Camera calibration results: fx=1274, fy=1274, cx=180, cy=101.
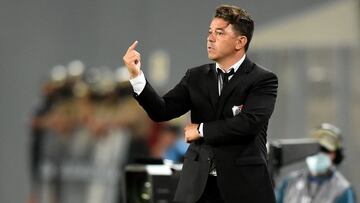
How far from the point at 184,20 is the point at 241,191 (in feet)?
35.3

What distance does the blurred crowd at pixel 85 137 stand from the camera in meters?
→ 13.6

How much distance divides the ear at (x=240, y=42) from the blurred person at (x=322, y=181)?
2.80 meters

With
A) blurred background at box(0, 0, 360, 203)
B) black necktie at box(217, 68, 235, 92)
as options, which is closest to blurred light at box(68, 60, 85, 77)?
blurred background at box(0, 0, 360, 203)

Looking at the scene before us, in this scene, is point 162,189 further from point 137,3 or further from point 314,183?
point 137,3

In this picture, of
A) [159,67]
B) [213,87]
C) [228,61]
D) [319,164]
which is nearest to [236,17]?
[228,61]

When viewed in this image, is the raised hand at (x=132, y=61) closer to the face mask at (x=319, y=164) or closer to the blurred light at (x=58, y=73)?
the face mask at (x=319, y=164)

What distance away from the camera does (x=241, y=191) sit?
5066 millimetres

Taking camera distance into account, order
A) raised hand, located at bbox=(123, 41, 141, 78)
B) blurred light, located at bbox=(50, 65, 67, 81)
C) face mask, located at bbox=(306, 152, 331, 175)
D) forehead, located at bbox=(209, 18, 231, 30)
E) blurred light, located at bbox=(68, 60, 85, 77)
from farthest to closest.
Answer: blurred light, located at bbox=(50, 65, 67, 81) < blurred light, located at bbox=(68, 60, 85, 77) < face mask, located at bbox=(306, 152, 331, 175) < forehead, located at bbox=(209, 18, 231, 30) < raised hand, located at bbox=(123, 41, 141, 78)

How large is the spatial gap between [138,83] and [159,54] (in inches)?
413

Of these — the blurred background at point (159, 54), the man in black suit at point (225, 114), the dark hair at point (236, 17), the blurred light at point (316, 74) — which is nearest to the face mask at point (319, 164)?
the man in black suit at point (225, 114)

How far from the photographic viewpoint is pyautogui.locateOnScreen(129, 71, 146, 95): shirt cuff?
509 centimetres

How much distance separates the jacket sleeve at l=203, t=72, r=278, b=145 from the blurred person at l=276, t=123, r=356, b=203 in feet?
8.96

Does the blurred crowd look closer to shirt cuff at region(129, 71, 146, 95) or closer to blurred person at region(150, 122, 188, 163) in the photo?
blurred person at region(150, 122, 188, 163)

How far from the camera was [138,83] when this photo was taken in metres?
5.10
